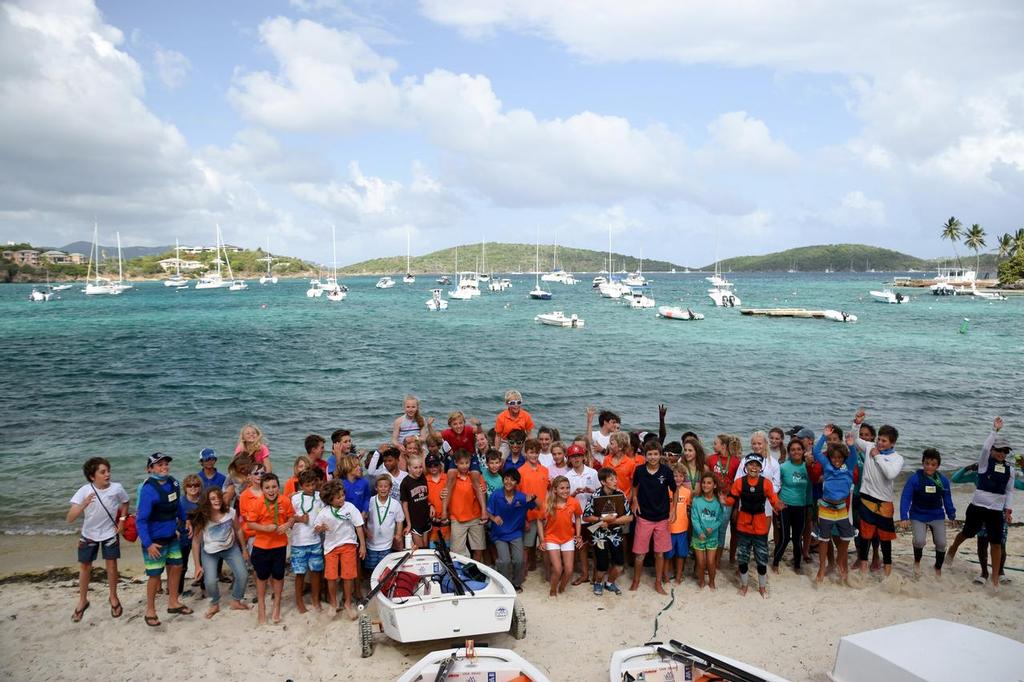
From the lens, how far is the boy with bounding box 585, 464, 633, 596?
781cm

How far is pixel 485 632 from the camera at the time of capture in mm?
6504

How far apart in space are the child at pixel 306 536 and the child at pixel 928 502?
709 cm

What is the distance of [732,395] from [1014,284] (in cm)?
9366

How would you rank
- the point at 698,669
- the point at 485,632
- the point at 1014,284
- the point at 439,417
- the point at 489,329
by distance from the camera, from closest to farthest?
the point at 698,669 → the point at 485,632 → the point at 439,417 → the point at 489,329 → the point at 1014,284

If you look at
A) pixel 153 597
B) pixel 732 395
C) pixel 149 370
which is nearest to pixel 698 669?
pixel 153 597

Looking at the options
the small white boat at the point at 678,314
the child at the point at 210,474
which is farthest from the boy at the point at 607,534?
the small white boat at the point at 678,314

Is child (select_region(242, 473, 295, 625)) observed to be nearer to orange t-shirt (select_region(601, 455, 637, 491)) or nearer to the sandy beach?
the sandy beach

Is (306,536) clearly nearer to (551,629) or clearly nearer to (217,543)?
(217,543)

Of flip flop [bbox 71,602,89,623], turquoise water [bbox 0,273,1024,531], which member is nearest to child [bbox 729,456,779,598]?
flip flop [bbox 71,602,89,623]

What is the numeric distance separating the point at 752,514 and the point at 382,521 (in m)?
4.43

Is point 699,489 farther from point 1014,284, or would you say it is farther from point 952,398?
Answer: point 1014,284

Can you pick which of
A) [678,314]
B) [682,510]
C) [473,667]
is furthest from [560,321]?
[473,667]

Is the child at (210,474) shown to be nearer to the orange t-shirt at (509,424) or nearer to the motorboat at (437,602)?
the motorboat at (437,602)

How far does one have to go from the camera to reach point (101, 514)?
710cm
